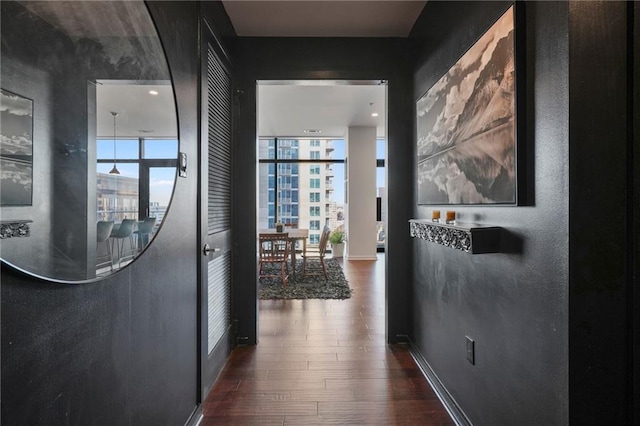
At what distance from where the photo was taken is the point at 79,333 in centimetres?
95

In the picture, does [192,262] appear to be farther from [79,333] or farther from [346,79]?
[346,79]

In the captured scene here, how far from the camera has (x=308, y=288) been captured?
4738 millimetres

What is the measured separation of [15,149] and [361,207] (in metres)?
6.91

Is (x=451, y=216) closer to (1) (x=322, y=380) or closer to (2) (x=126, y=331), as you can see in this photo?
(1) (x=322, y=380)

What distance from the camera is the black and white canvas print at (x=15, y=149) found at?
68cm

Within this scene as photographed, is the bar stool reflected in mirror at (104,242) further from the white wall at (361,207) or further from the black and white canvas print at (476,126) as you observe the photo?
the white wall at (361,207)

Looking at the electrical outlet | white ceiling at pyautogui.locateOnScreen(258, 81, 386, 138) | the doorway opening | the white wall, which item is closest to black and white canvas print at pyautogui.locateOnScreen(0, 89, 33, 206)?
the electrical outlet

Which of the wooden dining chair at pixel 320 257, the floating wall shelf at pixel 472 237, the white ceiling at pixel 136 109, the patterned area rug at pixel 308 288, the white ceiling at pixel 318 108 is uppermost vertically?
the white ceiling at pixel 318 108

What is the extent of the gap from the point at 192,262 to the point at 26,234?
3.56 feet

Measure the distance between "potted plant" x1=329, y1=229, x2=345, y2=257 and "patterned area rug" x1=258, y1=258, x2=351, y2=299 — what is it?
1874mm

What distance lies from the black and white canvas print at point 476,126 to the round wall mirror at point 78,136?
4.58 ft

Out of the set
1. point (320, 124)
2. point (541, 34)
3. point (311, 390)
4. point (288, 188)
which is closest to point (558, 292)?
point (541, 34)

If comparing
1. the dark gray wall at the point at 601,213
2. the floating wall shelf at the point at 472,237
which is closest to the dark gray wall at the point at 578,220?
the dark gray wall at the point at 601,213

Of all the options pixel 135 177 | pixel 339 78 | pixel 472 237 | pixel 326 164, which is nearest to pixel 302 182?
pixel 326 164
